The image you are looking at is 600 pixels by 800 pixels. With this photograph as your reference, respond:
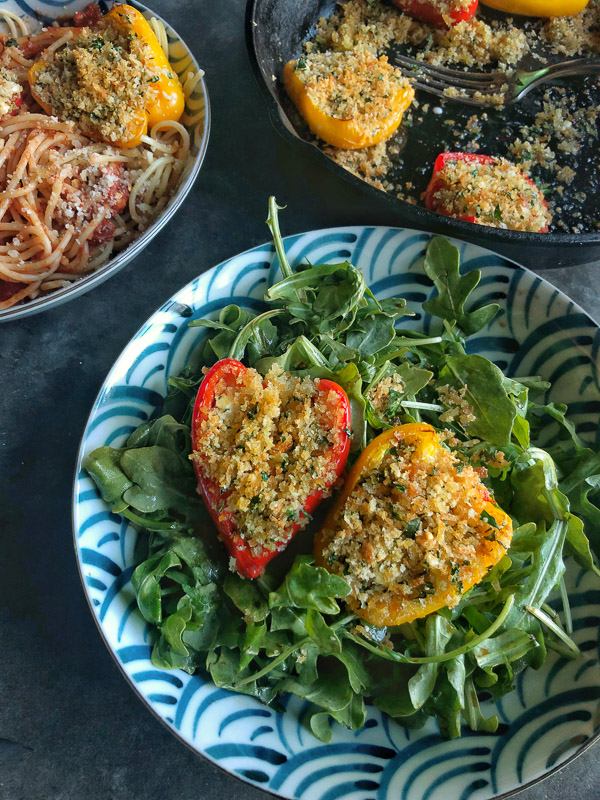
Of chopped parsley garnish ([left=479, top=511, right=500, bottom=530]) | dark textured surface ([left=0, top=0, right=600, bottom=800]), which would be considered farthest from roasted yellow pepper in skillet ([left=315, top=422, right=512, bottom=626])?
dark textured surface ([left=0, top=0, right=600, bottom=800])

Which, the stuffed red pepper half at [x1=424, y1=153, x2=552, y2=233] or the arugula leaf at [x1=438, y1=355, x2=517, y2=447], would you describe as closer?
the arugula leaf at [x1=438, y1=355, x2=517, y2=447]

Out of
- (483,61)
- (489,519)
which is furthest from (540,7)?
(489,519)

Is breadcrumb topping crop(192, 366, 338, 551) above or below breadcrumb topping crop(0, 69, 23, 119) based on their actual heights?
below

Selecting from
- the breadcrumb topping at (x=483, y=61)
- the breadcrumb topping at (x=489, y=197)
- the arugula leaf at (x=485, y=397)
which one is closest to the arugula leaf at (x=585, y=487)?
the arugula leaf at (x=485, y=397)

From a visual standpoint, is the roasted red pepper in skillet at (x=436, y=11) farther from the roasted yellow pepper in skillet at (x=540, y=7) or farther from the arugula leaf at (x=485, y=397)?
the arugula leaf at (x=485, y=397)

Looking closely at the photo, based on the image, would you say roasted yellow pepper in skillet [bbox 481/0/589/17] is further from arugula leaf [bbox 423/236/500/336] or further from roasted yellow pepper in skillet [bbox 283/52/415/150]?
arugula leaf [bbox 423/236/500/336]

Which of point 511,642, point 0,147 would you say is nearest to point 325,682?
point 511,642
